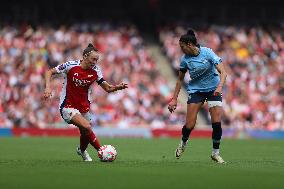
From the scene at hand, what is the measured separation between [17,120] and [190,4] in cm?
1282

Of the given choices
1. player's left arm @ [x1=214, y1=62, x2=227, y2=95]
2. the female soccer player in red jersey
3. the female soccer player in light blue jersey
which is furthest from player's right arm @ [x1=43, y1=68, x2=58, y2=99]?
player's left arm @ [x1=214, y1=62, x2=227, y2=95]

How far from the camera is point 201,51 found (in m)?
14.2

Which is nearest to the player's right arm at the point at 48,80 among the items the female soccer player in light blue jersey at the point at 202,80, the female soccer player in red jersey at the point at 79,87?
the female soccer player in red jersey at the point at 79,87

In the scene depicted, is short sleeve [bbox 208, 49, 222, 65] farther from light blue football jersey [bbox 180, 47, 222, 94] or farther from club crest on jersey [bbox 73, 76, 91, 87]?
club crest on jersey [bbox 73, 76, 91, 87]

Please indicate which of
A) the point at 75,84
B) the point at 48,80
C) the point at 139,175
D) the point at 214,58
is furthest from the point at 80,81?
the point at 139,175

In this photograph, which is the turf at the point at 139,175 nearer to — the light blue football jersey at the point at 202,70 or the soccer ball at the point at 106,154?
the soccer ball at the point at 106,154

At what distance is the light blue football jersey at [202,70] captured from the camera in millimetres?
14141

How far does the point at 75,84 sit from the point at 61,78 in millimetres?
17243

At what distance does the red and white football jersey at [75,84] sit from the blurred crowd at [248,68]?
17.8 metres

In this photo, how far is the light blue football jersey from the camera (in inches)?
557

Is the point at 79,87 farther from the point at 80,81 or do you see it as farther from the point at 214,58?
the point at 214,58

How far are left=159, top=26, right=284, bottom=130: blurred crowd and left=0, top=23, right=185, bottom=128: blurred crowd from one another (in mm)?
2023

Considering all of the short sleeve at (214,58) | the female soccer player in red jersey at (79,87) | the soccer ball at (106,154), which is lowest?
the soccer ball at (106,154)

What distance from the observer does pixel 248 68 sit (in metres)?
34.3
